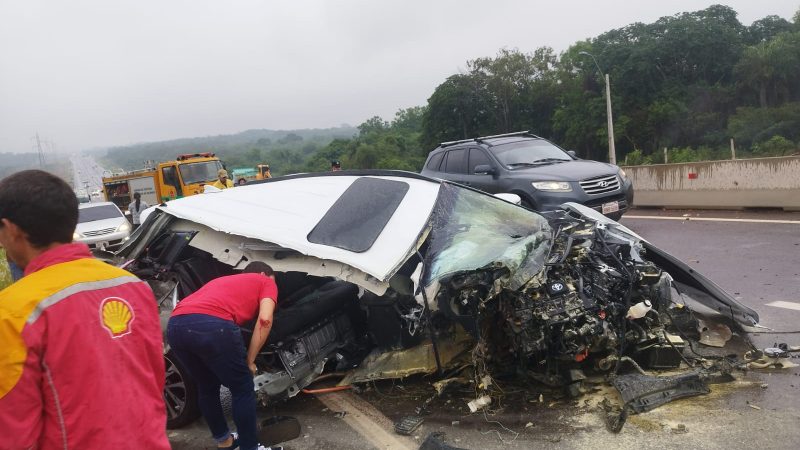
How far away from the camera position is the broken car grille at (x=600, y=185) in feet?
27.2

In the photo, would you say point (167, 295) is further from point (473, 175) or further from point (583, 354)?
point (473, 175)

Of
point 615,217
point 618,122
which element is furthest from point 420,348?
point 618,122

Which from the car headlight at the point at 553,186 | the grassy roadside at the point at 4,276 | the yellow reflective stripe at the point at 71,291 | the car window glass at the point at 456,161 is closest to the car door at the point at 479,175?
the car window glass at the point at 456,161

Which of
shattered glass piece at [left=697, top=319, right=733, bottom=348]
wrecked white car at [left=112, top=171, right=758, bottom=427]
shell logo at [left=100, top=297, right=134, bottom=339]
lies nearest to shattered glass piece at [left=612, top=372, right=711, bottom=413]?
wrecked white car at [left=112, top=171, right=758, bottom=427]

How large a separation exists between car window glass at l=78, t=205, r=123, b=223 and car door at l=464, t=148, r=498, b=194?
981cm

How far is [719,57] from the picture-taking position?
49.2m

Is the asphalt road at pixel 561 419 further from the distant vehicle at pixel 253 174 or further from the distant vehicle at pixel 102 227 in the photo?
the distant vehicle at pixel 253 174

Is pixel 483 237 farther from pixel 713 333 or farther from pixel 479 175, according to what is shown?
pixel 479 175

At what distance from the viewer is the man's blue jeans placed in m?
3.16

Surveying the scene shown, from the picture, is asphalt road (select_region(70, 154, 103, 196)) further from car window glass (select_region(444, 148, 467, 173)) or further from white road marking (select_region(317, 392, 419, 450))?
car window glass (select_region(444, 148, 467, 173))

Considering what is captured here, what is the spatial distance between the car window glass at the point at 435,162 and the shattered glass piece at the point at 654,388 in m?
7.22

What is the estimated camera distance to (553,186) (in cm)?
830

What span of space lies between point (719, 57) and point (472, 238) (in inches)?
2170

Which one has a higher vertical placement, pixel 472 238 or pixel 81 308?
pixel 81 308
